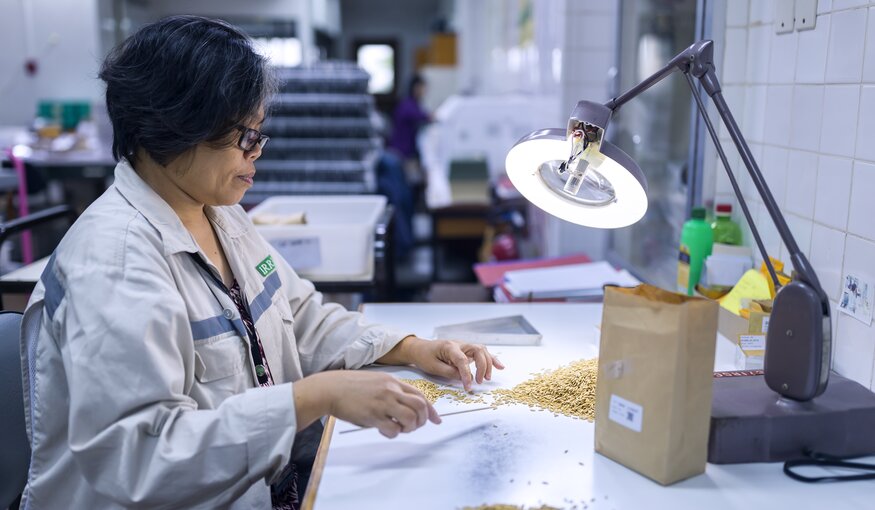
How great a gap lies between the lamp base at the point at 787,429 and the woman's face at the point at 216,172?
79 centimetres

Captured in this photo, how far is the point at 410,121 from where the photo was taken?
25.2ft

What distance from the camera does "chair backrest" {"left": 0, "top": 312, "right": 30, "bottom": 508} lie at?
1.23 meters

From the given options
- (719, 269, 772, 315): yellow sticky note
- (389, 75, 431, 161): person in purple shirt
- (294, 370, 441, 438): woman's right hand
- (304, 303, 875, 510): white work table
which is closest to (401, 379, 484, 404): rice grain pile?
(304, 303, 875, 510): white work table

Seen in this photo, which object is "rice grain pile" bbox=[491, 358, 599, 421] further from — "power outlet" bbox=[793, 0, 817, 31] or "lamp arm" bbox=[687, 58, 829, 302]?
"power outlet" bbox=[793, 0, 817, 31]

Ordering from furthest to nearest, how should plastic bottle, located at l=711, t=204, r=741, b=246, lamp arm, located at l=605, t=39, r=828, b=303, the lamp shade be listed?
plastic bottle, located at l=711, t=204, r=741, b=246
the lamp shade
lamp arm, located at l=605, t=39, r=828, b=303

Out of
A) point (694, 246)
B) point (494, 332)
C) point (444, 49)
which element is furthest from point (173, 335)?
point (444, 49)

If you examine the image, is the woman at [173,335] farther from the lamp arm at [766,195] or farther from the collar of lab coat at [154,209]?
the lamp arm at [766,195]

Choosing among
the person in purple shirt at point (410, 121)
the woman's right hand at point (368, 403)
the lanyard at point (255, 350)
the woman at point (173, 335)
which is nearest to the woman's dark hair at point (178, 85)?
the woman at point (173, 335)

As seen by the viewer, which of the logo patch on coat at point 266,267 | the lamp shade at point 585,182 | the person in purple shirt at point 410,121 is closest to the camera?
the lamp shade at point 585,182

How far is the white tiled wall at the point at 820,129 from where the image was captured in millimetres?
1266

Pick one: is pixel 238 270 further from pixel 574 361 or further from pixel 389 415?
pixel 574 361

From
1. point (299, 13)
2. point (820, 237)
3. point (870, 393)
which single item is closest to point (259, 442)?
point (870, 393)

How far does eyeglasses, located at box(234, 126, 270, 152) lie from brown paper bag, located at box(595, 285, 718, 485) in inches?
23.3

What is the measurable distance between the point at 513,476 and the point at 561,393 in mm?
297
